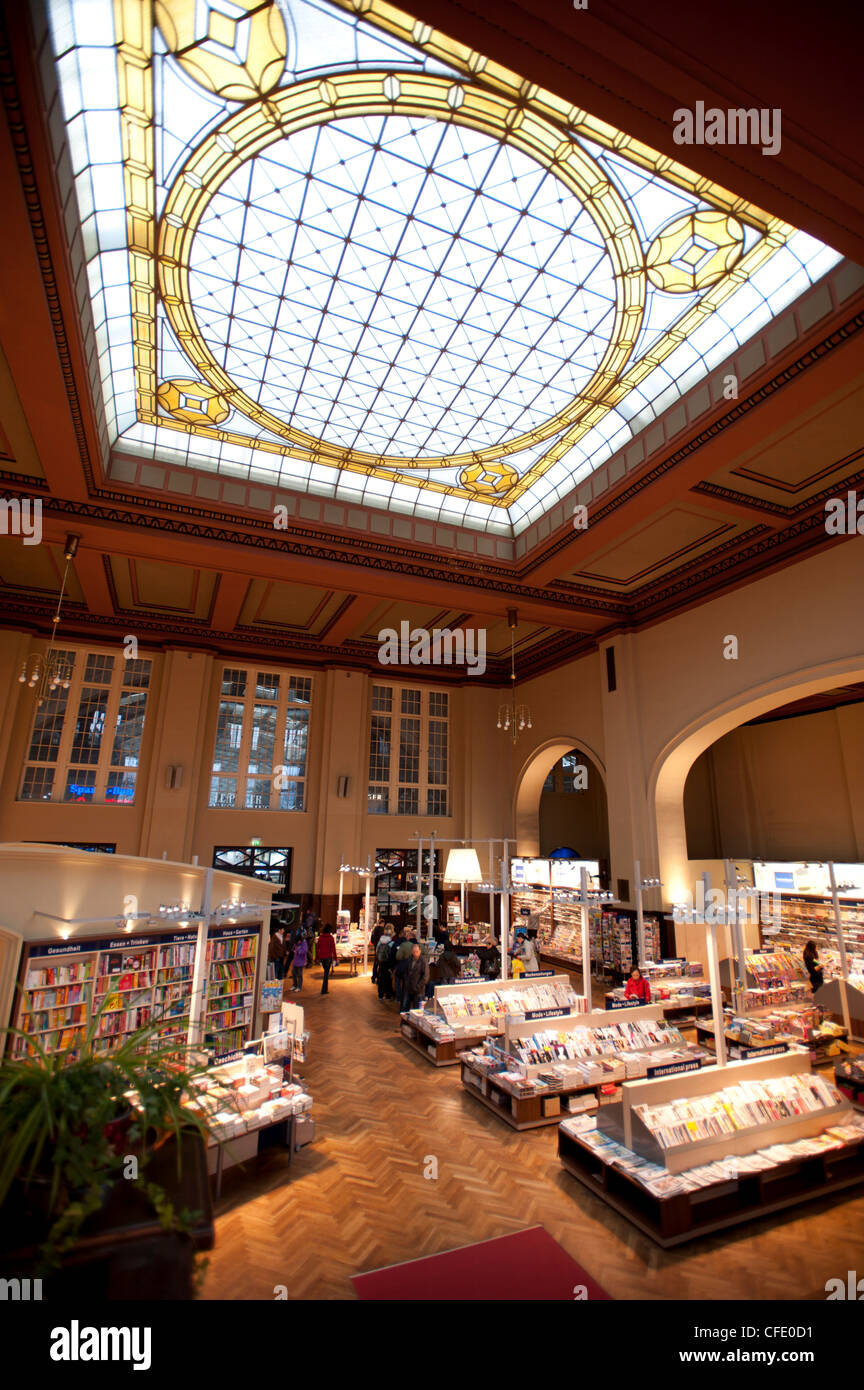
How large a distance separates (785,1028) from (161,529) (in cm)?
1162

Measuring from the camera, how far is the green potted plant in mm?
1415

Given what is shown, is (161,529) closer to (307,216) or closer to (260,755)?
(307,216)

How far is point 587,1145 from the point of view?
5180 millimetres

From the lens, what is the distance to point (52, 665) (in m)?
14.1

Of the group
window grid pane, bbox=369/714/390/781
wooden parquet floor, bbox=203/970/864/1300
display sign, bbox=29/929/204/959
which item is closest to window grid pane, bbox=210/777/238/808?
window grid pane, bbox=369/714/390/781

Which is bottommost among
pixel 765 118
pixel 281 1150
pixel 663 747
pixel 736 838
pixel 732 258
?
pixel 281 1150

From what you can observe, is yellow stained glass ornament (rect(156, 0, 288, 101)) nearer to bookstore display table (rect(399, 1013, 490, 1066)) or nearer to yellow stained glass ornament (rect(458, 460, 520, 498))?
yellow stained glass ornament (rect(458, 460, 520, 498))

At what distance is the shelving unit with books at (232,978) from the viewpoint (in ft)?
25.9

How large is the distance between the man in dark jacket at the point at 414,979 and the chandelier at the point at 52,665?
645 centimetres

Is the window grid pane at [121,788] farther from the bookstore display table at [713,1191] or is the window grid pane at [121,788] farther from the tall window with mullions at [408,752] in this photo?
the bookstore display table at [713,1191]

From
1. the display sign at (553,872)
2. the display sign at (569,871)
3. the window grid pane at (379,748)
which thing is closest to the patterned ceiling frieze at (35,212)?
the window grid pane at (379,748)

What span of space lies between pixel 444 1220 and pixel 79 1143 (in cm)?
421

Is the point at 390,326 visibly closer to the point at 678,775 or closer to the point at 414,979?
the point at 414,979
